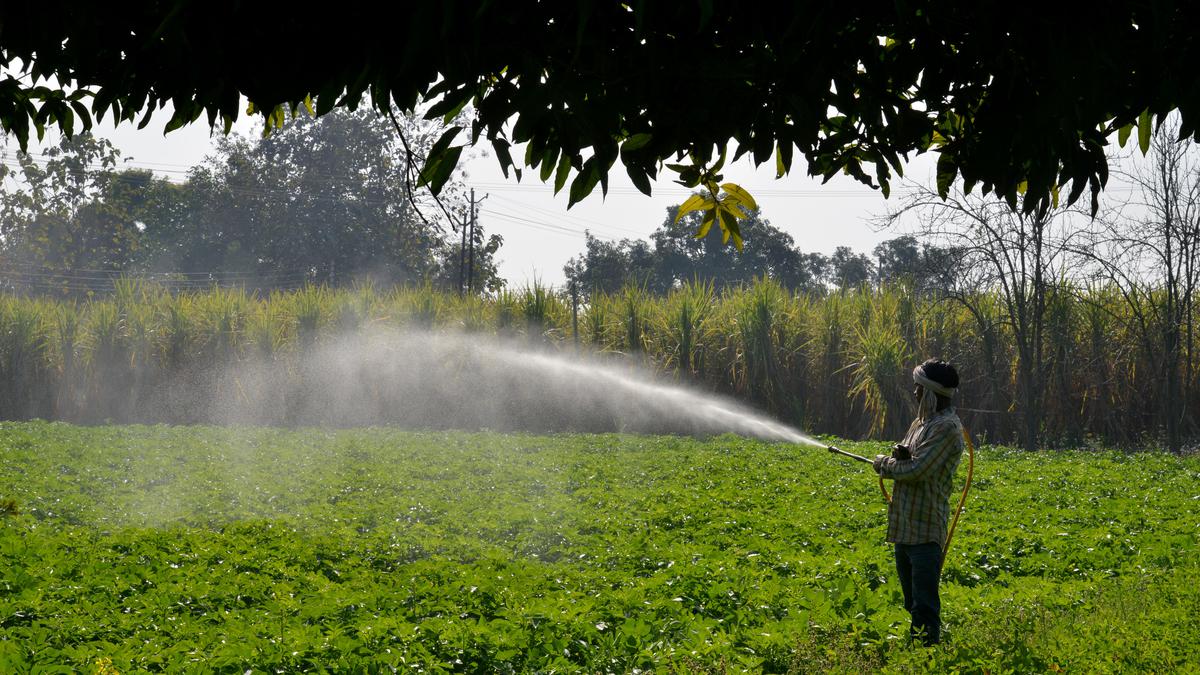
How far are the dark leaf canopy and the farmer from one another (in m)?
2.56

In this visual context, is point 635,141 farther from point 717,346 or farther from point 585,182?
point 717,346

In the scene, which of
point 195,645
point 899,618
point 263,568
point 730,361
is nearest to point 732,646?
point 899,618

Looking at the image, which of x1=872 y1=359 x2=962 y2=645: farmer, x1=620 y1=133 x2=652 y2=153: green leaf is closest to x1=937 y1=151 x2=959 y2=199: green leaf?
x1=620 y1=133 x2=652 y2=153: green leaf

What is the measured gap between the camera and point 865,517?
36.5 ft

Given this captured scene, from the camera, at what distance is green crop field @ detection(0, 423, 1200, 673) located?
230 inches

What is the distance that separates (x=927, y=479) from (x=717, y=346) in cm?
1653

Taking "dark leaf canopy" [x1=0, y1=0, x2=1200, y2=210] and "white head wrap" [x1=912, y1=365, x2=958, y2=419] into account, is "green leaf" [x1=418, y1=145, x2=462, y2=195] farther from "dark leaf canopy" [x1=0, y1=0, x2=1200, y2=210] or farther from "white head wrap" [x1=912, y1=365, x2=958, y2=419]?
"white head wrap" [x1=912, y1=365, x2=958, y2=419]

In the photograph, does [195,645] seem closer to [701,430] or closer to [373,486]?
[373,486]

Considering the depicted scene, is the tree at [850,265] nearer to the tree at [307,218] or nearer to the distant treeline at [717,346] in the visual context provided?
the tree at [307,218]

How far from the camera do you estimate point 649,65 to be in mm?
2971

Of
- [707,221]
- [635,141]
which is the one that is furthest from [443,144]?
[707,221]

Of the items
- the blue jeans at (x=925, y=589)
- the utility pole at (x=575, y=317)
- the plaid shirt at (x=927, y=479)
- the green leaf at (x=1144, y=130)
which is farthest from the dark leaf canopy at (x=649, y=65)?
the utility pole at (x=575, y=317)

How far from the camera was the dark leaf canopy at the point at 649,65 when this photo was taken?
275cm

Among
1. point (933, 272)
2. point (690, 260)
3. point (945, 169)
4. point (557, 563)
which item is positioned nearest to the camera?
point (945, 169)
